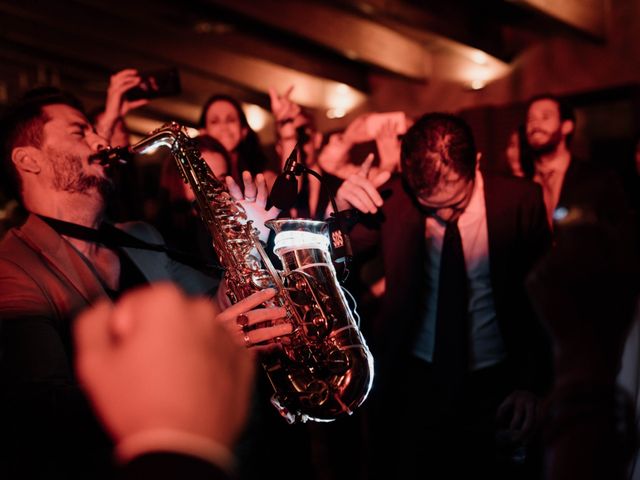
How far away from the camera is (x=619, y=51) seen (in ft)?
24.0

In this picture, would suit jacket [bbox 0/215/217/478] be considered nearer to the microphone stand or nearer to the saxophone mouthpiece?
the saxophone mouthpiece

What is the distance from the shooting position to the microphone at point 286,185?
220cm

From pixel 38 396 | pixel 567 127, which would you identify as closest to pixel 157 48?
pixel 567 127

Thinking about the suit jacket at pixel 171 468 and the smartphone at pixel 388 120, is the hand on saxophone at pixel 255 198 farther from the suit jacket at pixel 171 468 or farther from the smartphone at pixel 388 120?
the suit jacket at pixel 171 468

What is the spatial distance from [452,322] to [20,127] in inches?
71.9

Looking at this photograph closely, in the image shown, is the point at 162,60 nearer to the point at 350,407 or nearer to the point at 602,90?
the point at 602,90

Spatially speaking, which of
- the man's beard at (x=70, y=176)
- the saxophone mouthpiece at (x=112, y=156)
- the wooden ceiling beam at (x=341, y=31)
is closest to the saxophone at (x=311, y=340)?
the saxophone mouthpiece at (x=112, y=156)

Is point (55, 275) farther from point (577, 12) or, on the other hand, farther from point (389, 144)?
point (577, 12)

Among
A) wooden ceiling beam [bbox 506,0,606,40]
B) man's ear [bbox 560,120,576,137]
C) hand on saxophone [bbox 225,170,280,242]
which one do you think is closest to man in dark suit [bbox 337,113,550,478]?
hand on saxophone [bbox 225,170,280,242]

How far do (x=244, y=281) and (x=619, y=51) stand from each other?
6.51 m

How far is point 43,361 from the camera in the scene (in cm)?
192

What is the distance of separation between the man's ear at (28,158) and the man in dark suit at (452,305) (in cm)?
115

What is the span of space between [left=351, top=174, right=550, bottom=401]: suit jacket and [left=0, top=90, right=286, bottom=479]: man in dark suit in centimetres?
70

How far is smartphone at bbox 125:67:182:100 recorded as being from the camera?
11.3 ft
